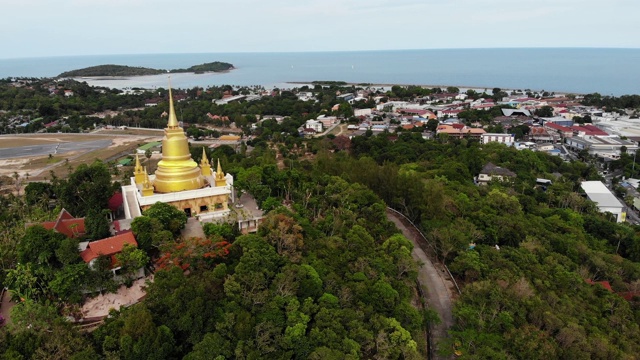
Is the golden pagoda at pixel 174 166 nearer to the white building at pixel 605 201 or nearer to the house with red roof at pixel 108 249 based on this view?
the house with red roof at pixel 108 249

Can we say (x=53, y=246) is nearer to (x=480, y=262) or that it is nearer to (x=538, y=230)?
(x=480, y=262)

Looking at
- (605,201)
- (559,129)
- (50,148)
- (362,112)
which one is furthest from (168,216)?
(362,112)

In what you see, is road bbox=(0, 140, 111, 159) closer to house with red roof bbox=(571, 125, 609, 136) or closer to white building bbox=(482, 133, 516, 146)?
white building bbox=(482, 133, 516, 146)

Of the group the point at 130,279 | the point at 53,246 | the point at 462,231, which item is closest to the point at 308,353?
the point at 130,279

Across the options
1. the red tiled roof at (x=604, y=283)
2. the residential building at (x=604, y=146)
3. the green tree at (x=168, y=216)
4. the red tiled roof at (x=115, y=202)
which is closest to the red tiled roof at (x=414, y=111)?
the residential building at (x=604, y=146)

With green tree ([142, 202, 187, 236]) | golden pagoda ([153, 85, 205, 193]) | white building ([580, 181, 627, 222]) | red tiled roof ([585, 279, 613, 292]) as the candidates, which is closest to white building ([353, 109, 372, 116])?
white building ([580, 181, 627, 222])

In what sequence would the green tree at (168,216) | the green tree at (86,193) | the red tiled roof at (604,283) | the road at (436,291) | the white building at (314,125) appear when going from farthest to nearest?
1. the white building at (314,125)
2. the green tree at (86,193)
3. the red tiled roof at (604,283)
4. the green tree at (168,216)
5. the road at (436,291)
